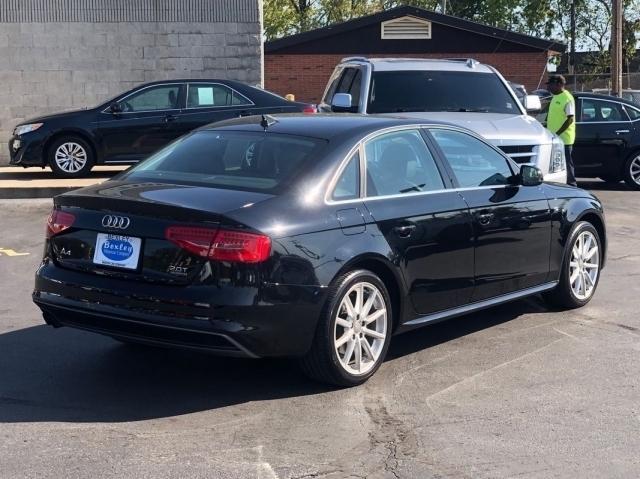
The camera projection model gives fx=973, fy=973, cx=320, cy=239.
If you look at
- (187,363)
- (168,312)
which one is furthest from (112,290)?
(187,363)

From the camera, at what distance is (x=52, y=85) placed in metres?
17.5

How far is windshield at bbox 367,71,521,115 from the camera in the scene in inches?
442

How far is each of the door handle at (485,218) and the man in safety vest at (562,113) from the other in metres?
8.00

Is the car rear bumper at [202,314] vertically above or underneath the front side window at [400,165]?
underneath

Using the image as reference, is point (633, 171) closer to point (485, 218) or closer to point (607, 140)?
point (607, 140)

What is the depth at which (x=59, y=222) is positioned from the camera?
568 cm

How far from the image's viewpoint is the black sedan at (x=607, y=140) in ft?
53.7

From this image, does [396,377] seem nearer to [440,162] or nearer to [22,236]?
[440,162]

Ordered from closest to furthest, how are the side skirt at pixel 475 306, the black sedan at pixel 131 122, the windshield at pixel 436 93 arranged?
the side skirt at pixel 475 306, the windshield at pixel 436 93, the black sedan at pixel 131 122

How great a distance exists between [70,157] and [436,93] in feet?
21.0

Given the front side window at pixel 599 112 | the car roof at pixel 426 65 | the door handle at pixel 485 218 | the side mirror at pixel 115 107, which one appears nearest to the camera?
the door handle at pixel 485 218

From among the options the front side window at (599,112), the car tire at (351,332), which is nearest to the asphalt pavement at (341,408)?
the car tire at (351,332)

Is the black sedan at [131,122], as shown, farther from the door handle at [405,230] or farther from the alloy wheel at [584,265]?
the door handle at [405,230]

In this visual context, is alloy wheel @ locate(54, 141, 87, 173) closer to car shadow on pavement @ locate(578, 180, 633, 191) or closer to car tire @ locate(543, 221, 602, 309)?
car shadow on pavement @ locate(578, 180, 633, 191)
